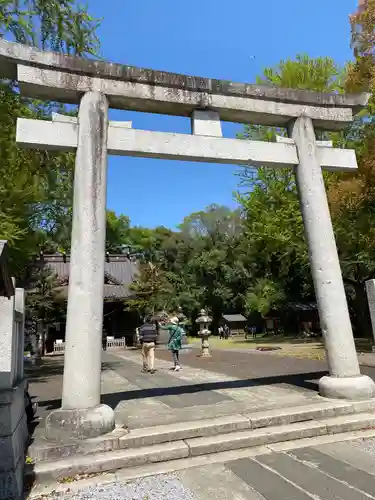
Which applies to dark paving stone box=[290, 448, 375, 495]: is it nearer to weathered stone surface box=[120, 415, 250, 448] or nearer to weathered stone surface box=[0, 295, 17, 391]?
weathered stone surface box=[120, 415, 250, 448]

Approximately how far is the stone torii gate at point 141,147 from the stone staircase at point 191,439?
0.94 feet

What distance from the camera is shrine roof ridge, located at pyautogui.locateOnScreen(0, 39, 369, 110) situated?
16.6ft

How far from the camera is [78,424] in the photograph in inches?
171

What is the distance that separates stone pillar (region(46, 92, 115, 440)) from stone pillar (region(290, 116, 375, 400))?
3.34 m

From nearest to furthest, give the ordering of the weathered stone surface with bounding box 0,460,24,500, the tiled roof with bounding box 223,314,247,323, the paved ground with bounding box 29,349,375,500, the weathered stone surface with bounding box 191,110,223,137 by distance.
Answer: the weathered stone surface with bounding box 0,460,24,500 → the paved ground with bounding box 29,349,375,500 → the weathered stone surface with bounding box 191,110,223,137 → the tiled roof with bounding box 223,314,247,323

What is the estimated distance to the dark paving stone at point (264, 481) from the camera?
314 cm

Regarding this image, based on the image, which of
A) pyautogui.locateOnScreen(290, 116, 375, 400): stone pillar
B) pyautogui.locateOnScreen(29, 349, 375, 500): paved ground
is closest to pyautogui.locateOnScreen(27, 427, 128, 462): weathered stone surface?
pyautogui.locateOnScreen(29, 349, 375, 500): paved ground

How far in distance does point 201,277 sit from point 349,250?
2088 cm

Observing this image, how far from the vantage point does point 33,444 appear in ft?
13.6

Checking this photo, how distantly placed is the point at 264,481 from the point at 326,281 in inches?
132

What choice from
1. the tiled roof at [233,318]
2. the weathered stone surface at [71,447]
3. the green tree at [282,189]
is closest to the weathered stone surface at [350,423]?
the weathered stone surface at [71,447]

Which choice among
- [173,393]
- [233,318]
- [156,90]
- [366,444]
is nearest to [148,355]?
[173,393]

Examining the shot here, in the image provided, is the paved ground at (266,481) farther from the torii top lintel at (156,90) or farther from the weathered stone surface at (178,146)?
the torii top lintel at (156,90)

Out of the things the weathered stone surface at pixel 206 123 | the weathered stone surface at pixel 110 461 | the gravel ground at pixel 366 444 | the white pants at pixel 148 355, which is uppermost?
the weathered stone surface at pixel 206 123
